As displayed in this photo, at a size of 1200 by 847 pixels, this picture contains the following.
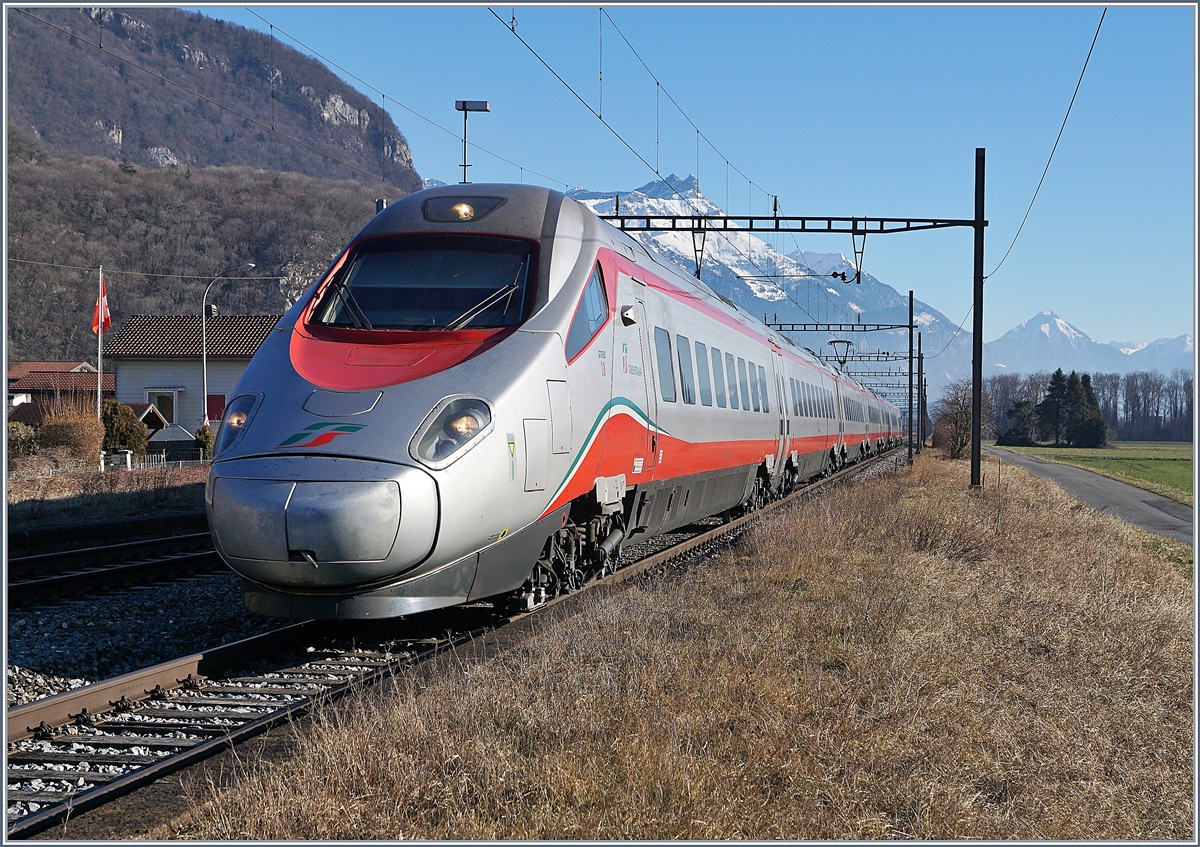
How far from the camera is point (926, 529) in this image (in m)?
13.6

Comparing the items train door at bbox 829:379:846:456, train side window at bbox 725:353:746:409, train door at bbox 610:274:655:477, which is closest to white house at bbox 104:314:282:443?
train door at bbox 829:379:846:456

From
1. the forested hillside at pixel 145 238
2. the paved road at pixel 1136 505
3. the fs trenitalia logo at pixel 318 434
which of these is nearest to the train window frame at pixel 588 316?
the fs trenitalia logo at pixel 318 434

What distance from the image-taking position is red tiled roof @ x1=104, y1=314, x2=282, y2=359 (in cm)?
5381

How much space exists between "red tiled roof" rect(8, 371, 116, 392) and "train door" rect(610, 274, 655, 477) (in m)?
51.5

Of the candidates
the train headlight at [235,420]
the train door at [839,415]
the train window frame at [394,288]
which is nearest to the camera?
the train headlight at [235,420]

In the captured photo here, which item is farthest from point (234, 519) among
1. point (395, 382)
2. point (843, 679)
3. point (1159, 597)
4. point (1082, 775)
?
point (1159, 597)

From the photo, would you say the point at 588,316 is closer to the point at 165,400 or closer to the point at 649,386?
the point at 649,386

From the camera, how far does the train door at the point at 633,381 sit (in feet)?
30.0

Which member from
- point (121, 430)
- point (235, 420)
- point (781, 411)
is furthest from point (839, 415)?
point (235, 420)

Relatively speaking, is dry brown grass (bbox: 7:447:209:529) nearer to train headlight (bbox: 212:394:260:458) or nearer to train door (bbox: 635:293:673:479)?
train headlight (bbox: 212:394:260:458)

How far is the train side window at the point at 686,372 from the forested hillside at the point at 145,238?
7590cm

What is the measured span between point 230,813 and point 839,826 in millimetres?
2423

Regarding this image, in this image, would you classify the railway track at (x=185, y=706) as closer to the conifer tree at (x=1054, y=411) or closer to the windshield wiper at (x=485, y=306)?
the windshield wiper at (x=485, y=306)

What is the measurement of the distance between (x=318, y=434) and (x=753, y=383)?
1057 cm
